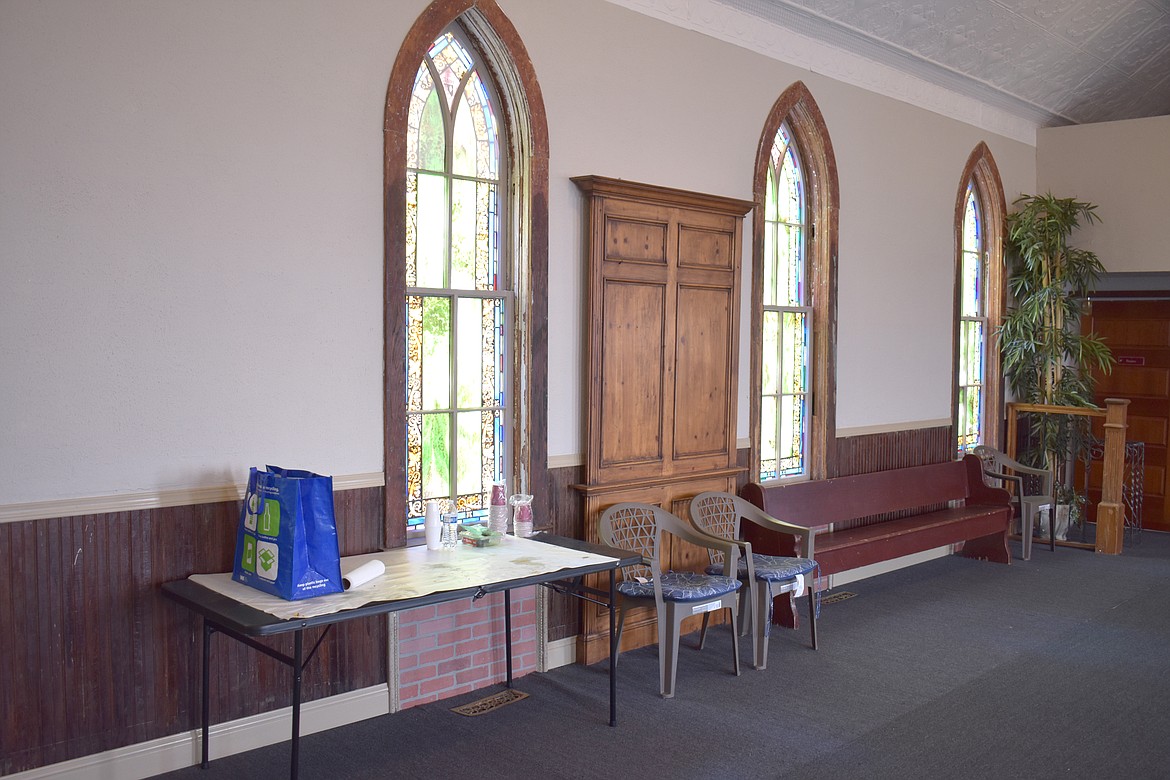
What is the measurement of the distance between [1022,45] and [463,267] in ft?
18.3

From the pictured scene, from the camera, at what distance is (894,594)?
7.00 meters

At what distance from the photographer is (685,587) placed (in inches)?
197

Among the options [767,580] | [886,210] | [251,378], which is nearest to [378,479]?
[251,378]

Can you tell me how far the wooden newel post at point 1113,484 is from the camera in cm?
844

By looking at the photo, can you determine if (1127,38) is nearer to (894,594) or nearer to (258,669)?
(894,594)

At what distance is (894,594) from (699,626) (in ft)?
5.60

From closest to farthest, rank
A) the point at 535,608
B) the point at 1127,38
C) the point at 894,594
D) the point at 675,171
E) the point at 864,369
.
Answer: the point at 535,608 → the point at 675,171 → the point at 894,594 → the point at 864,369 → the point at 1127,38

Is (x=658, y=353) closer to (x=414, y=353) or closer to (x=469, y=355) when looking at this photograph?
(x=469, y=355)

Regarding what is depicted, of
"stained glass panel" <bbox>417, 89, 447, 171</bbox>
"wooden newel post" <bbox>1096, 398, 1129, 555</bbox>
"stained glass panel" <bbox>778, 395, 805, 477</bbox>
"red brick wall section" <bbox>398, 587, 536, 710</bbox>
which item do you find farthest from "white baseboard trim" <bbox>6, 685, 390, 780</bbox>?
"wooden newel post" <bbox>1096, 398, 1129, 555</bbox>

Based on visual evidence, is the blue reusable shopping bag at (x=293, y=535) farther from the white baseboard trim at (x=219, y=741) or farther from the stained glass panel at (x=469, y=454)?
the stained glass panel at (x=469, y=454)

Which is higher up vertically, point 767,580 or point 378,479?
point 378,479

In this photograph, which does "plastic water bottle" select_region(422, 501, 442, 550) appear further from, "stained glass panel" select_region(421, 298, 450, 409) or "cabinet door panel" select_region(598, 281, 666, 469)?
"cabinet door panel" select_region(598, 281, 666, 469)

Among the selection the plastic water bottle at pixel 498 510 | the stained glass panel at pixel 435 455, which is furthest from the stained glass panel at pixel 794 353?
the stained glass panel at pixel 435 455

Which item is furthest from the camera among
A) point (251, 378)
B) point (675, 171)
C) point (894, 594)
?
point (894, 594)
